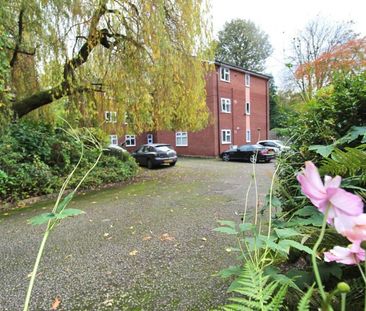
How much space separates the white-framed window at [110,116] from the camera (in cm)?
890

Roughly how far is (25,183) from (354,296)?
326 inches

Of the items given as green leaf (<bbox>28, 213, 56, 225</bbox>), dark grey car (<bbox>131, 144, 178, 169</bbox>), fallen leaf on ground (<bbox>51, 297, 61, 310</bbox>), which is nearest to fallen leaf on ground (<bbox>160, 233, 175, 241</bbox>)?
fallen leaf on ground (<bbox>51, 297, 61, 310</bbox>)

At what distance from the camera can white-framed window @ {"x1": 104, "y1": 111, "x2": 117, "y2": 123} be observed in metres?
8.90

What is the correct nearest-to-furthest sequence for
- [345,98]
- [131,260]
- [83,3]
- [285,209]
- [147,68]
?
[345,98], [285,209], [131,260], [83,3], [147,68]

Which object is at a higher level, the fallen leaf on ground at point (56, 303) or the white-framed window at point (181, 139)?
the white-framed window at point (181, 139)

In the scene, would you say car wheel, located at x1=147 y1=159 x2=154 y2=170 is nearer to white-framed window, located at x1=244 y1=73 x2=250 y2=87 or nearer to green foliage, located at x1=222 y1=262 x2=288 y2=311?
white-framed window, located at x1=244 y1=73 x2=250 y2=87

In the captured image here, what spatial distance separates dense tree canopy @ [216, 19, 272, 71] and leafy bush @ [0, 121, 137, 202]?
96.0ft

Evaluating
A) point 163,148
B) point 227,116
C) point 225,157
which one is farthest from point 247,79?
point 163,148

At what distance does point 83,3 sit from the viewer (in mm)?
7363

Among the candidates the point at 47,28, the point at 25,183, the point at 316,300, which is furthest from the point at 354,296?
the point at 47,28

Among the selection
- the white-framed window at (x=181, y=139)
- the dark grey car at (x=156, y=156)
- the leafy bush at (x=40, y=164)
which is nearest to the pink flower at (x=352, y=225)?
the leafy bush at (x=40, y=164)

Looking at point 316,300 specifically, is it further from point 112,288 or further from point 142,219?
point 142,219

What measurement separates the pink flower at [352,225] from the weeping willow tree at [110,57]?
318 inches

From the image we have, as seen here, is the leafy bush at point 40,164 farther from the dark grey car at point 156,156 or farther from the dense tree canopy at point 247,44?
the dense tree canopy at point 247,44
